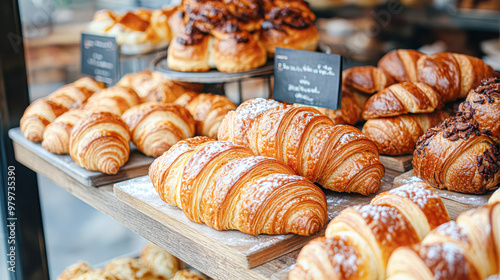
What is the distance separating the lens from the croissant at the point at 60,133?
2078mm

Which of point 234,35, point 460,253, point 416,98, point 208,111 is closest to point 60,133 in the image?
point 208,111

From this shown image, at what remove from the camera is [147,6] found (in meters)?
5.18

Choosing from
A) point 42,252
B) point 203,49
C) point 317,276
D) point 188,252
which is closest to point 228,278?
point 188,252

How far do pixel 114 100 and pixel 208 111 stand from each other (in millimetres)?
518

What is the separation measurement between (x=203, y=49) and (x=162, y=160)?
3.24 ft

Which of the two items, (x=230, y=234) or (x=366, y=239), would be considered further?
(x=230, y=234)

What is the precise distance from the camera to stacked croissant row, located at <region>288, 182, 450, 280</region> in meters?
0.98

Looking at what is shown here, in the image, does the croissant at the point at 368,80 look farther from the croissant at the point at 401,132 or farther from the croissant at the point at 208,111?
the croissant at the point at 208,111

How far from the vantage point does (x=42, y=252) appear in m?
2.67

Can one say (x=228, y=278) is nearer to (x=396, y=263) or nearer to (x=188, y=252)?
(x=188, y=252)

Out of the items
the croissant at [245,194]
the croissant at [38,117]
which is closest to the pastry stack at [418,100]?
the croissant at [245,194]

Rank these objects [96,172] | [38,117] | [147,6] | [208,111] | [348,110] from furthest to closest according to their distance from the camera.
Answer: [147,6], [38,117], [208,111], [348,110], [96,172]

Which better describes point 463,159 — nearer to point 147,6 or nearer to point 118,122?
point 118,122

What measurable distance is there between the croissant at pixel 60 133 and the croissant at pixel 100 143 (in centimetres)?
13
